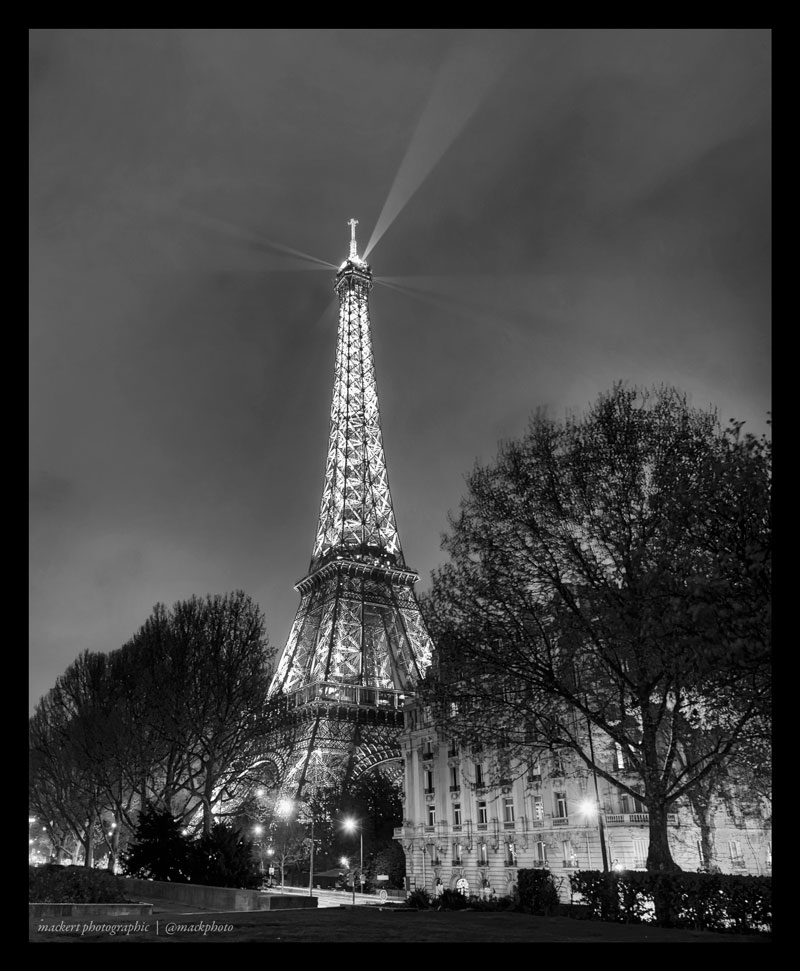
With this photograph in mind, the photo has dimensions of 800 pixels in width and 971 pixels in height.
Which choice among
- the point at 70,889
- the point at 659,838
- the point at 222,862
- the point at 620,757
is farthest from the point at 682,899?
the point at 620,757

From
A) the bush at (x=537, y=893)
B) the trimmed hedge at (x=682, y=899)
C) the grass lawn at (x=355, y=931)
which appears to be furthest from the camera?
the bush at (x=537, y=893)

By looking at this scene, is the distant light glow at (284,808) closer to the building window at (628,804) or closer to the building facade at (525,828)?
the building facade at (525,828)

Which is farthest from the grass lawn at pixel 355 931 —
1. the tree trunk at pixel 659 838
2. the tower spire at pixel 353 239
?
the tower spire at pixel 353 239

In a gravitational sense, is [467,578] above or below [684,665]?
above

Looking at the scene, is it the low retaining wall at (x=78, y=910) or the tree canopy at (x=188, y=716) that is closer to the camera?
the low retaining wall at (x=78, y=910)
